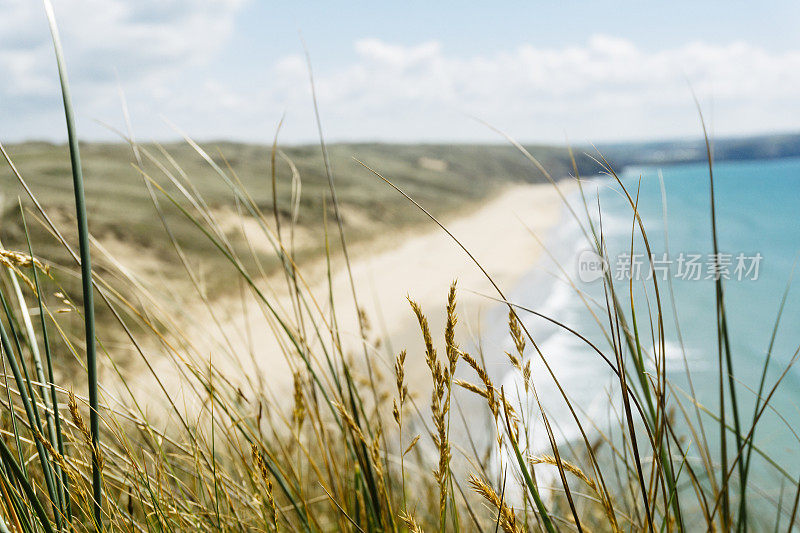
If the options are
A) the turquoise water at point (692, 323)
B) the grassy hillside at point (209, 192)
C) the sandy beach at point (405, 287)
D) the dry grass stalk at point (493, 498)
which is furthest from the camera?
the grassy hillside at point (209, 192)

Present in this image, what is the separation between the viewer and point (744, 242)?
24.1m

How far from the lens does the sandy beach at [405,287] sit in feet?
34.5

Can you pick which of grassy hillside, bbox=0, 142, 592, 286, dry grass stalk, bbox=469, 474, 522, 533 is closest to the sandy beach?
grassy hillside, bbox=0, 142, 592, 286

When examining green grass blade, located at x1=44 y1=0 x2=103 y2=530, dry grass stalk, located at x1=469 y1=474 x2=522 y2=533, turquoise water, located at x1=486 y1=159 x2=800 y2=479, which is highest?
green grass blade, located at x1=44 y1=0 x2=103 y2=530

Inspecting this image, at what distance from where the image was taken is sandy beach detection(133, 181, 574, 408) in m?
10.5

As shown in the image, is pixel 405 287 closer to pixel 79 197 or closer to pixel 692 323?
pixel 692 323

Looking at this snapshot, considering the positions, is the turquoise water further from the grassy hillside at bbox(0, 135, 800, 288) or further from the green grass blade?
the grassy hillside at bbox(0, 135, 800, 288)

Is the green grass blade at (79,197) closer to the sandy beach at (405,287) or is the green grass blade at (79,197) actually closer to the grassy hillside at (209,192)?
the grassy hillside at (209,192)

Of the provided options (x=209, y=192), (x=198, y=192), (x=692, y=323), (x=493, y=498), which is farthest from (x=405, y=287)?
(x=493, y=498)

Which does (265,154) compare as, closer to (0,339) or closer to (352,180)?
(352,180)

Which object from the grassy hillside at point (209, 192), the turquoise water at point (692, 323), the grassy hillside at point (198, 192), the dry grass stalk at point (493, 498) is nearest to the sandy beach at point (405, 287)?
the turquoise water at point (692, 323)

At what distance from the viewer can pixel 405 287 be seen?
17.5 m

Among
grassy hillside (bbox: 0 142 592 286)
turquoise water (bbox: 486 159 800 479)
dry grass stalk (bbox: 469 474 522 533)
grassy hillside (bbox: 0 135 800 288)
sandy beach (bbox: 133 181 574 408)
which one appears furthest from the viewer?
grassy hillside (bbox: 0 142 592 286)

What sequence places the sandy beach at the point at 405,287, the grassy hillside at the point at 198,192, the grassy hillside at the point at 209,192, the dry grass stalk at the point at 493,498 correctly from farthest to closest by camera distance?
the grassy hillside at the point at 198,192 < the grassy hillside at the point at 209,192 < the sandy beach at the point at 405,287 < the dry grass stalk at the point at 493,498
